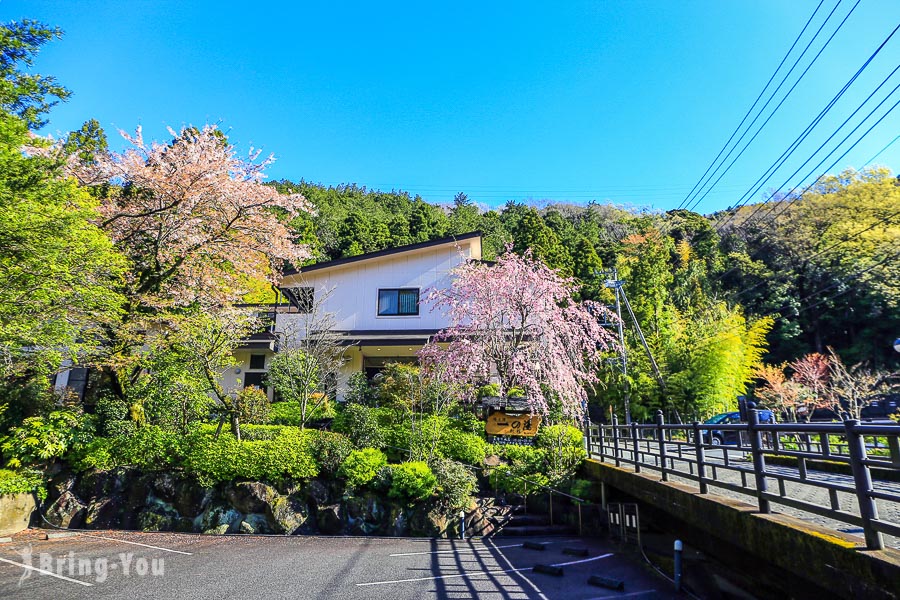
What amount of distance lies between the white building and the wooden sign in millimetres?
5547

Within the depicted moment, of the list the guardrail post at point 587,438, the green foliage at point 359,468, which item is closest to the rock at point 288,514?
the green foliage at point 359,468

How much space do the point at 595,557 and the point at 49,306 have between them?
11.7m

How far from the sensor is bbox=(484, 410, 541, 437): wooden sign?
1241 centimetres

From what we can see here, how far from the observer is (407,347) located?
1788 cm

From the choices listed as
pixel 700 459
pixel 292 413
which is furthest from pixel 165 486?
pixel 700 459

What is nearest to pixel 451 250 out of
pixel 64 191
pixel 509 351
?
pixel 509 351

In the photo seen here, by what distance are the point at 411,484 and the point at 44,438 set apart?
8.75 meters

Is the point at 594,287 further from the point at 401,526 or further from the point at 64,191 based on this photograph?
the point at 64,191

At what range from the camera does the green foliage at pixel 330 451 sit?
10.6 m

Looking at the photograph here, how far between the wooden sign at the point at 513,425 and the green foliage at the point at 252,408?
6.45m

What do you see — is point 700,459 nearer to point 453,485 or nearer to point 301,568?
point 453,485

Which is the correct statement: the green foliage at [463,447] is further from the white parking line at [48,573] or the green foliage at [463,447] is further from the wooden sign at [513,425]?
the white parking line at [48,573]

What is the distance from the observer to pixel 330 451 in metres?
A: 10.7

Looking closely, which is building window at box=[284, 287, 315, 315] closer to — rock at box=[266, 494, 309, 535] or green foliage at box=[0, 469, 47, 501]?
rock at box=[266, 494, 309, 535]
